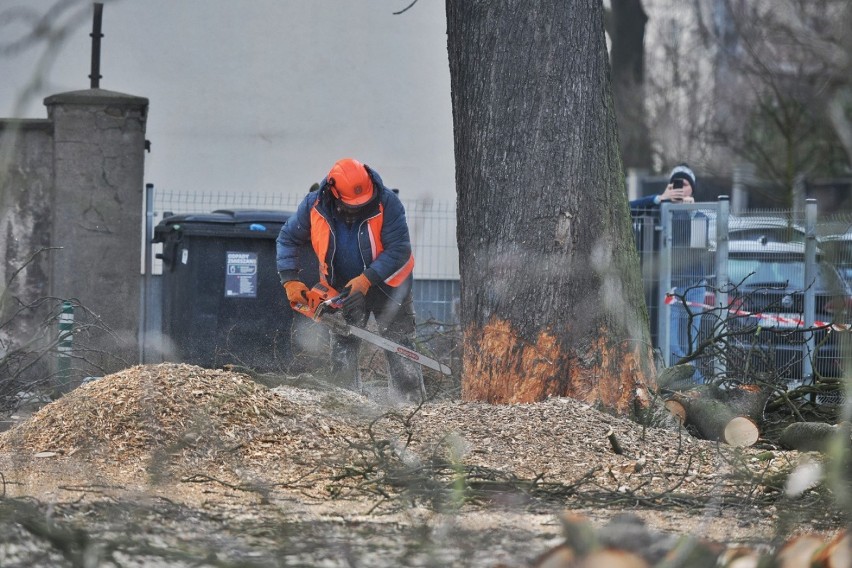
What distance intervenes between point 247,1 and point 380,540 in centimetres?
1425

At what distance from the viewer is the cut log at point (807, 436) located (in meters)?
6.61

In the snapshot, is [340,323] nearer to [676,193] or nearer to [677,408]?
[677,408]

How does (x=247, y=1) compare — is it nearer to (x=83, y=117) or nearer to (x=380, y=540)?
(x=83, y=117)

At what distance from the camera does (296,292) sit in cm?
898

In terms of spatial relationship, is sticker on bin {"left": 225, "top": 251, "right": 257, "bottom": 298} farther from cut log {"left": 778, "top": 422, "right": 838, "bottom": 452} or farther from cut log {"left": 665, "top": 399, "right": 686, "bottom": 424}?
cut log {"left": 778, "top": 422, "right": 838, "bottom": 452}

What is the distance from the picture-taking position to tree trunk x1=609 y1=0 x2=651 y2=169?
71.6 ft

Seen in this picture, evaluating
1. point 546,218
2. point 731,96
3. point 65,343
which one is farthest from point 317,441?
point 731,96

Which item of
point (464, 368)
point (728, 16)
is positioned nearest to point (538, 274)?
point (464, 368)

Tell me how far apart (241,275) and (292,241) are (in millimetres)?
1725

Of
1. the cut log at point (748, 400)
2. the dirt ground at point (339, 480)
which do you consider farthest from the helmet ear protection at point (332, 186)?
the cut log at point (748, 400)

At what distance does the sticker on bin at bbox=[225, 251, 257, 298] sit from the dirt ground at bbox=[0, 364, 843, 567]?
12.6 feet

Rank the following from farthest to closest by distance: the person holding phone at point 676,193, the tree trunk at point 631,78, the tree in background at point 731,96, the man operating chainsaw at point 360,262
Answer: the tree in background at point 731,96 < the tree trunk at point 631,78 < the person holding phone at point 676,193 < the man operating chainsaw at point 360,262

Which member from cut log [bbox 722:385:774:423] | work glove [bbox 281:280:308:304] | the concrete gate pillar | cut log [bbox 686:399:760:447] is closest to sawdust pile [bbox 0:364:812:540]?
cut log [bbox 686:399:760:447]

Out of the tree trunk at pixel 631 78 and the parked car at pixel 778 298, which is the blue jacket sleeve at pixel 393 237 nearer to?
the parked car at pixel 778 298
